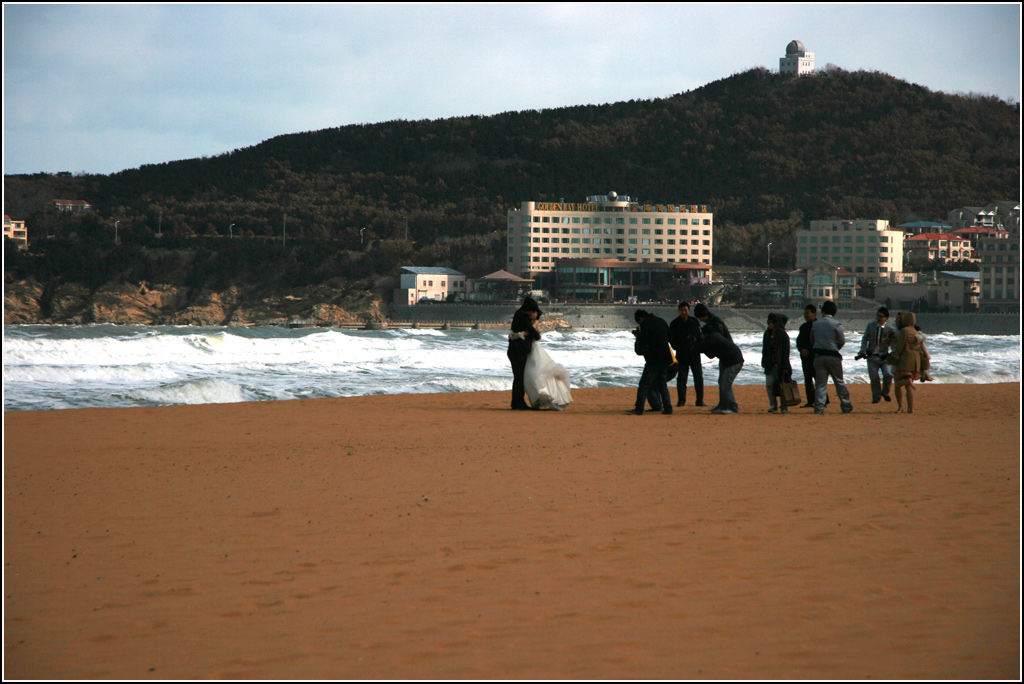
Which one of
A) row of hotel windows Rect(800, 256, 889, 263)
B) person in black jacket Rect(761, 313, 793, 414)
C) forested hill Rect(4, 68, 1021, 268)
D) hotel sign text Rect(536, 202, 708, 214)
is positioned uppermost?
forested hill Rect(4, 68, 1021, 268)

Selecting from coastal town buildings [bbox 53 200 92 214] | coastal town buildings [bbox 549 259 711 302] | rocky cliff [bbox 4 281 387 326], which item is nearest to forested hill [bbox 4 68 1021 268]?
coastal town buildings [bbox 53 200 92 214]

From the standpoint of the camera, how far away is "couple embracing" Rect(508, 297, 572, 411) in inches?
436

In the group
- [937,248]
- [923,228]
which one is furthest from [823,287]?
[923,228]

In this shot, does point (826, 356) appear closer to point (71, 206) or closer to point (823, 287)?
point (823, 287)

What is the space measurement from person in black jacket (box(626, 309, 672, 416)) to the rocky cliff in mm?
86420

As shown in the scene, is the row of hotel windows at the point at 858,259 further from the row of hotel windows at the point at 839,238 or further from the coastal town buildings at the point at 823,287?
the coastal town buildings at the point at 823,287

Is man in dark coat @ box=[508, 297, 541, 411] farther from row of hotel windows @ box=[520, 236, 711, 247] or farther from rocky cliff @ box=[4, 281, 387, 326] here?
row of hotel windows @ box=[520, 236, 711, 247]

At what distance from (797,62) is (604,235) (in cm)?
8346

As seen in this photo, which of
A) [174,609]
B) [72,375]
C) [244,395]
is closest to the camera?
[174,609]

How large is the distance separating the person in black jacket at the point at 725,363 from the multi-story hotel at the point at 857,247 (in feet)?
312

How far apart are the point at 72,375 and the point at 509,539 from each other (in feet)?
48.0

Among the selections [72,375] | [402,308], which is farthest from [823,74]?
[72,375]

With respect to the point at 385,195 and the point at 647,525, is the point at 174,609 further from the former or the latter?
the point at 385,195

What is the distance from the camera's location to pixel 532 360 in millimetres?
11250
